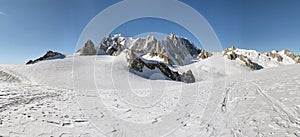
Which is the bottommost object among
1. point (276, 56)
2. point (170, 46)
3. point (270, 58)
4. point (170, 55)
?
point (270, 58)

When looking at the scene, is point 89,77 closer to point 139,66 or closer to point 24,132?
point 139,66

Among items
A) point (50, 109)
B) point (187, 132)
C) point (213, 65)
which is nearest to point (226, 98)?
point (187, 132)

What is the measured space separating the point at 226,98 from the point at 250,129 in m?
3.42

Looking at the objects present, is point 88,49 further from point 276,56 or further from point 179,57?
point 276,56

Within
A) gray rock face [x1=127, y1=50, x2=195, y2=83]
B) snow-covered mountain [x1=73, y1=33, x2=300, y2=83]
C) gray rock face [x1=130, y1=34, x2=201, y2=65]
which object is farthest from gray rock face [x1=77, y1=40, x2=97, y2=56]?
gray rock face [x1=130, y1=34, x2=201, y2=65]

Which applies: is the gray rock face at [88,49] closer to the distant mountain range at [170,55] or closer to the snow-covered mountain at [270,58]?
the distant mountain range at [170,55]

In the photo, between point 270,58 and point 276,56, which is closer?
point 270,58

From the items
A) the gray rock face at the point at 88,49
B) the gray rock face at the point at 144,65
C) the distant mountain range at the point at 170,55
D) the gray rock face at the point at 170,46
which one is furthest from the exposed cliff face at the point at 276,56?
the gray rock face at the point at 88,49

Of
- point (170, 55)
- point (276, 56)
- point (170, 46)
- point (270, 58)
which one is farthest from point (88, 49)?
point (276, 56)

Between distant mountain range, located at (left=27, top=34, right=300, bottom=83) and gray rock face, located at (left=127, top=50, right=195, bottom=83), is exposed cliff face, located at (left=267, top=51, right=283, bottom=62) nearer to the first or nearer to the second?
distant mountain range, located at (left=27, top=34, right=300, bottom=83)

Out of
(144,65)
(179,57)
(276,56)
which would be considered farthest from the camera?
(276,56)

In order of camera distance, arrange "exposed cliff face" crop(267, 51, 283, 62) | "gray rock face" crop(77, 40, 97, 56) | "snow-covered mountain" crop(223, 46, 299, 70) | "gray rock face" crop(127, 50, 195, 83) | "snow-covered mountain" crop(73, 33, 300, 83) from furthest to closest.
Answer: "exposed cliff face" crop(267, 51, 283, 62) < "snow-covered mountain" crop(223, 46, 299, 70) < "gray rock face" crop(77, 40, 97, 56) < "snow-covered mountain" crop(73, 33, 300, 83) < "gray rock face" crop(127, 50, 195, 83)

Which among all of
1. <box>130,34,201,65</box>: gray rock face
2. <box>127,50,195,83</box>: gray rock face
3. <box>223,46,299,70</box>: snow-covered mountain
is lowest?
<box>127,50,195,83</box>: gray rock face

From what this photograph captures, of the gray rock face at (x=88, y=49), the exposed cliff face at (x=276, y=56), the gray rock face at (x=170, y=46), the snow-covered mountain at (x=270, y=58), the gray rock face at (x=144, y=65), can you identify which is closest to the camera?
the gray rock face at (x=144, y=65)
